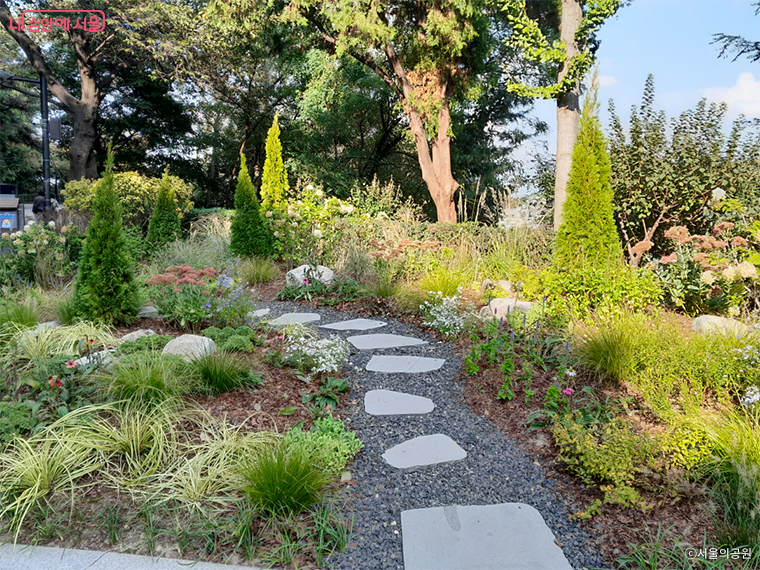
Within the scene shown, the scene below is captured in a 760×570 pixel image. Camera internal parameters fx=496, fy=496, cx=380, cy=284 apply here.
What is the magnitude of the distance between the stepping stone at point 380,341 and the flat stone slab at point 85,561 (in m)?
2.46

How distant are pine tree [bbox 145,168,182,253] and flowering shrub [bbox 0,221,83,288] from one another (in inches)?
81.6

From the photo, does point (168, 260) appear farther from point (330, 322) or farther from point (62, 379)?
point (62, 379)

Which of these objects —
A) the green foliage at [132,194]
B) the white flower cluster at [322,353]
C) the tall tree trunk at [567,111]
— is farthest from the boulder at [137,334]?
the green foliage at [132,194]

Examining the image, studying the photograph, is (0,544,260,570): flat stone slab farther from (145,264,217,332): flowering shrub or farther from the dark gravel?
(145,264,217,332): flowering shrub

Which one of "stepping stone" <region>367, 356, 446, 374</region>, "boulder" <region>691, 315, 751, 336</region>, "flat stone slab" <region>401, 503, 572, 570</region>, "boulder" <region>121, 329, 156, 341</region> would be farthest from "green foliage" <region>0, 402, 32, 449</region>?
"boulder" <region>691, 315, 751, 336</region>

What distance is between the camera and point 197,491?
82.7 inches

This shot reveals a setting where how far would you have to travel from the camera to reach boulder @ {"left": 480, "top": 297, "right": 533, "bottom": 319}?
450 centimetres

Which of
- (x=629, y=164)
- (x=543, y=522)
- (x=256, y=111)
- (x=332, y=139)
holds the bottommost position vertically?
(x=543, y=522)

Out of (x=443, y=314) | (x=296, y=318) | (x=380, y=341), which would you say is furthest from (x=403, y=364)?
(x=296, y=318)

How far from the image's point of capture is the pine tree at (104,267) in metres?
3.94

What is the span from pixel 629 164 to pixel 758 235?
258cm

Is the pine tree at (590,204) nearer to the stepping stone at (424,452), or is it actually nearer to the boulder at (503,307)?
the boulder at (503,307)

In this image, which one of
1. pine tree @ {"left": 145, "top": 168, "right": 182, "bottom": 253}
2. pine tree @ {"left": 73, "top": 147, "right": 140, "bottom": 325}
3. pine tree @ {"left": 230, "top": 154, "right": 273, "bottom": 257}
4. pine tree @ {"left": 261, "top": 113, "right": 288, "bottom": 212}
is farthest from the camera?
pine tree @ {"left": 145, "top": 168, "right": 182, "bottom": 253}

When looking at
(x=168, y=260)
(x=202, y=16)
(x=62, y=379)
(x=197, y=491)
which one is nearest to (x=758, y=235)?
(x=197, y=491)
